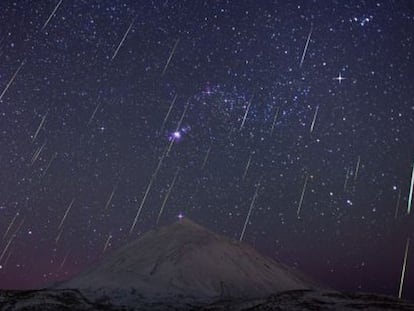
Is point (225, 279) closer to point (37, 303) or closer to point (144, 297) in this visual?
point (144, 297)

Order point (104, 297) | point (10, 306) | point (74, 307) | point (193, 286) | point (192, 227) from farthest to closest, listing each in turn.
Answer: point (192, 227) → point (193, 286) → point (104, 297) → point (74, 307) → point (10, 306)

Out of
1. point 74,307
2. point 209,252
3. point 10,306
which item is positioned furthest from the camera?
point 209,252

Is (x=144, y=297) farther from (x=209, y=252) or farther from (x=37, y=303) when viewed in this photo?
(x=209, y=252)

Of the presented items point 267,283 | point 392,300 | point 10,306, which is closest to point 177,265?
point 267,283

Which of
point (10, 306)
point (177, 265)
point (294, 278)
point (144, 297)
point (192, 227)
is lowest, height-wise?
point (10, 306)

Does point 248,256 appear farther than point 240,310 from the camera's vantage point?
Yes

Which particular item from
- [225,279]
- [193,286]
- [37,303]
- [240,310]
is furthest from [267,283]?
[37,303]

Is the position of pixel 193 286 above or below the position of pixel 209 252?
below
